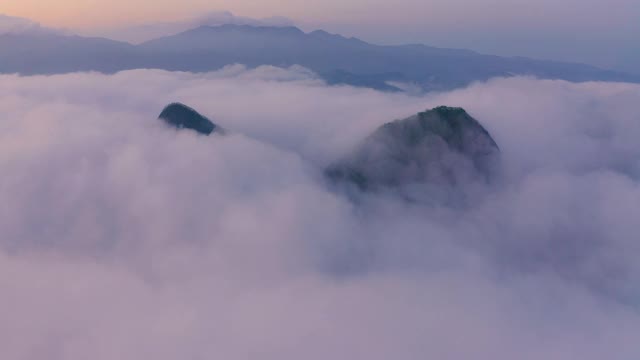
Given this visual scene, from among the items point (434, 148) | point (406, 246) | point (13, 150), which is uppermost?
point (434, 148)

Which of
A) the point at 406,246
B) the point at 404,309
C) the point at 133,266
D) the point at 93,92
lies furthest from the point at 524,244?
the point at 93,92

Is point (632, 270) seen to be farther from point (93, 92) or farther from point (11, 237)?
point (93, 92)

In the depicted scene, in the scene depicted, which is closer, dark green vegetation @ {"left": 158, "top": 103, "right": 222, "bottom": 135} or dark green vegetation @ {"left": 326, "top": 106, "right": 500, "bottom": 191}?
dark green vegetation @ {"left": 326, "top": 106, "right": 500, "bottom": 191}

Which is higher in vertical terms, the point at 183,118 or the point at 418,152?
the point at 183,118

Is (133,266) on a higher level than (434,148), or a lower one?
lower

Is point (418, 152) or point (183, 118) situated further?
point (183, 118)
